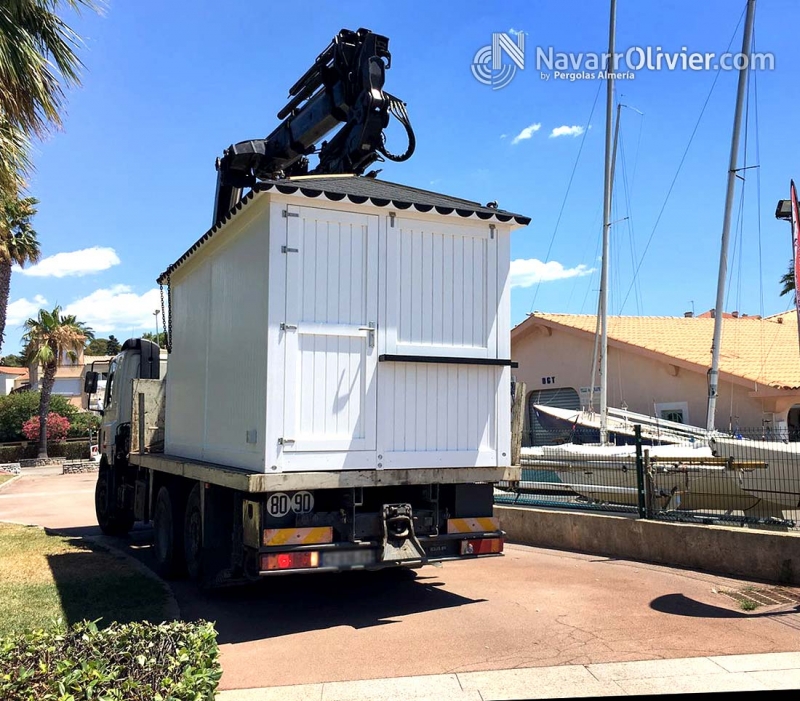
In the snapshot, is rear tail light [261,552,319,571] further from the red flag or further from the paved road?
the red flag

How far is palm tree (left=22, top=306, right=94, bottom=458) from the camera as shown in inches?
1584

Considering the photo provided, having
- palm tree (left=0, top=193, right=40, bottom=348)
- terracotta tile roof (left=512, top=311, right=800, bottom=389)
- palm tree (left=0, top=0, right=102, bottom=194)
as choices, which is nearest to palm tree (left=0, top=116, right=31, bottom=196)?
palm tree (left=0, top=0, right=102, bottom=194)

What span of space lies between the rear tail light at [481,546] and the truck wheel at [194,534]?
9.05 feet

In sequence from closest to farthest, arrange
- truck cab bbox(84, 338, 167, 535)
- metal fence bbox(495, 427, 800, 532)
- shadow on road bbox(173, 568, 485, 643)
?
shadow on road bbox(173, 568, 485, 643), metal fence bbox(495, 427, 800, 532), truck cab bbox(84, 338, 167, 535)

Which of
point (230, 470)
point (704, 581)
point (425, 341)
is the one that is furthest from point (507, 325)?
point (704, 581)

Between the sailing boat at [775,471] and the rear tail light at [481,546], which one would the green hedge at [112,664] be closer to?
the rear tail light at [481,546]

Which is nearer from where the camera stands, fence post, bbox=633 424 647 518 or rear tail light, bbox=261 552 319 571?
rear tail light, bbox=261 552 319 571

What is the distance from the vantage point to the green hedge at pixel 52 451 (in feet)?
135

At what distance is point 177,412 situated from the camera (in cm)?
958

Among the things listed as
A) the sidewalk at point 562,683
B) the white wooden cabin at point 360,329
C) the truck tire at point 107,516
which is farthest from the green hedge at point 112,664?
the truck tire at point 107,516

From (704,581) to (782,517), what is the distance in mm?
1326

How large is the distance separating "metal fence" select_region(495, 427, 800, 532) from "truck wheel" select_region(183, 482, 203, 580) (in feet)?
11.0

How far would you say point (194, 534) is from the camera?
8.14 m

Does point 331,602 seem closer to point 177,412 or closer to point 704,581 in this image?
point 177,412
